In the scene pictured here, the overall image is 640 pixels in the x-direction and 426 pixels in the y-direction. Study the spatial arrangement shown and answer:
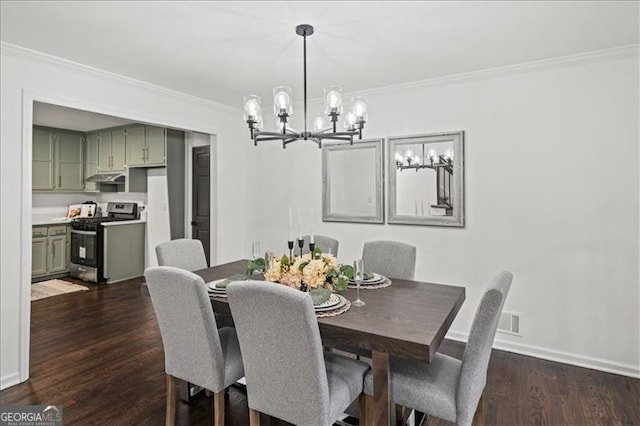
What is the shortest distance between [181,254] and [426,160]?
7.84ft

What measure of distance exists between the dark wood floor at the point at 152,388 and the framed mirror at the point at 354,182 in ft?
4.99

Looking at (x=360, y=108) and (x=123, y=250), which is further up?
(x=360, y=108)

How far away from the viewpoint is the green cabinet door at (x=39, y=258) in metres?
5.38

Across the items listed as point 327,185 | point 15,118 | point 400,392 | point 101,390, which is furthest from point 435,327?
point 15,118

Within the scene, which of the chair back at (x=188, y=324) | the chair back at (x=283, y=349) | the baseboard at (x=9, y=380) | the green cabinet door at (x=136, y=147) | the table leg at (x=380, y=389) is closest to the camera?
the chair back at (x=283, y=349)

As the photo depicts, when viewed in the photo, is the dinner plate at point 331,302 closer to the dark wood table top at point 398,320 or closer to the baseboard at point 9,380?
the dark wood table top at point 398,320

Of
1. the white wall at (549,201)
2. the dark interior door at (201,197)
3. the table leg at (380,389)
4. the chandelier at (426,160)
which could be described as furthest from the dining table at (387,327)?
the dark interior door at (201,197)

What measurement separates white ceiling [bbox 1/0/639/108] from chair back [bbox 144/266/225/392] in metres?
1.56

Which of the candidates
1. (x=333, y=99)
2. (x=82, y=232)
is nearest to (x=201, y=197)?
(x=82, y=232)

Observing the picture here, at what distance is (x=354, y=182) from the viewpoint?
3.95 m

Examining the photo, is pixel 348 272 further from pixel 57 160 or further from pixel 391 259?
pixel 57 160

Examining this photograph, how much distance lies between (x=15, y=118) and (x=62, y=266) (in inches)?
156

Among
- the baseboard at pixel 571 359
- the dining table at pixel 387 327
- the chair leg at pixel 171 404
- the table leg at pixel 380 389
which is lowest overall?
the baseboard at pixel 571 359

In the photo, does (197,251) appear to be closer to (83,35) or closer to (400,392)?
(83,35)
